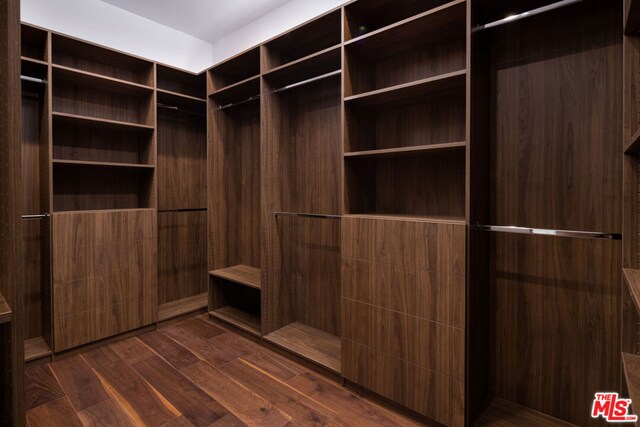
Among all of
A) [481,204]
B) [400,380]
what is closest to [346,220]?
[481,204]

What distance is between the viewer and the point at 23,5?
8.12ft

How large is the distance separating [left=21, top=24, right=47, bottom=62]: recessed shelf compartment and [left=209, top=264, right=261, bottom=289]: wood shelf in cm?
203

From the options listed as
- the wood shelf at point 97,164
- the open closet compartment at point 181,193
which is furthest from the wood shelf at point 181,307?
the wood shelf at point 97,164

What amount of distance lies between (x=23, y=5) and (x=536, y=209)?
376cm

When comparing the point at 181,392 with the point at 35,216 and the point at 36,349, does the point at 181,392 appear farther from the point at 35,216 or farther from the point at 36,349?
the point at 35,216

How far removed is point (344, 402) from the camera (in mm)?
1928

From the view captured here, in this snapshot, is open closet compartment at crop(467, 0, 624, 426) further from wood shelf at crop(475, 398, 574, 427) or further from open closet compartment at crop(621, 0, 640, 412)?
open closet compartment at crop(621, 0, 640, 412)

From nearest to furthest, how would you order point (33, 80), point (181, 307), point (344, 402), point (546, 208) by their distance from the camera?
point (546, 208), point (344, 402), point (33, 80), point (181, 307)

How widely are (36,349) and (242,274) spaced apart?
152 cm

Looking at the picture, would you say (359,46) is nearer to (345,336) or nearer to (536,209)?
(536,209)

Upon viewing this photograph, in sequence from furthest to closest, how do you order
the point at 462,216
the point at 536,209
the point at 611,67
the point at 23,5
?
the point at 23,5, the point at 462,216, the point at 536,209, the point at 611,67

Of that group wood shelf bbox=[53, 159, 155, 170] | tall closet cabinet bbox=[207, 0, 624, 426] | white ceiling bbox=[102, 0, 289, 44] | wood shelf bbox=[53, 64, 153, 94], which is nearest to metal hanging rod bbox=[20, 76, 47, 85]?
wood shelf bbox=[53, 64, 153, 94]

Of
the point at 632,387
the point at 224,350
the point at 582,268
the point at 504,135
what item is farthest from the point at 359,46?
the point at 224,350

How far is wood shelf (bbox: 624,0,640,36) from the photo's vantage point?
1.10 metres
